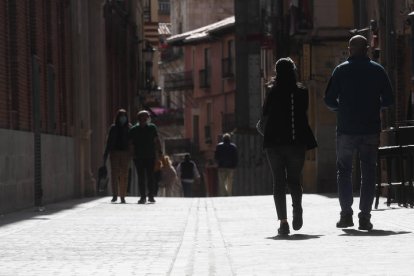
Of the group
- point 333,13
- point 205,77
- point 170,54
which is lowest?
point 333,13

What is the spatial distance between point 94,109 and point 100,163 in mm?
1347

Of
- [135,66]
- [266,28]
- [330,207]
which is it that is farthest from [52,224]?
[135,66]

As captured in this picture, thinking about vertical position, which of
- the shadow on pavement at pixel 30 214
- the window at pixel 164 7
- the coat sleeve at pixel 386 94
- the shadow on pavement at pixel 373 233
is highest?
the window at pixel 164 7

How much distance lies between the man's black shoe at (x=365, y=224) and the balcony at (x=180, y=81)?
74.5 meters

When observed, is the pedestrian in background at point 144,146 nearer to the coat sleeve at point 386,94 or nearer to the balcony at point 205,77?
the coat sleeve at point 386,94

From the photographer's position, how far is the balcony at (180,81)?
88.9 metres

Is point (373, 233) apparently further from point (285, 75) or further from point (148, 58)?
point (148, 58)

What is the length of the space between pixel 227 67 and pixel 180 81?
1182 cm

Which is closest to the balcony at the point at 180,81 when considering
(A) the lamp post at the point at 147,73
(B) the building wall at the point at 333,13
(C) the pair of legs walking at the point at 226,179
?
(A) the lamp post at the point at 147,73

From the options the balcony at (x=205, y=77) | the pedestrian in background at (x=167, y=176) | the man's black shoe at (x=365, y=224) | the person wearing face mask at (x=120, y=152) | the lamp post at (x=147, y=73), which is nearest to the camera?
the man's black shoe at (x=365, y=224)

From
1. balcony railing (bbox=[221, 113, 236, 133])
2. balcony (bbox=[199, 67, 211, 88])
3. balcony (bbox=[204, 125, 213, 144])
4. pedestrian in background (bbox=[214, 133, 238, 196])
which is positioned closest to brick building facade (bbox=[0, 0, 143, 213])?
pedestrian in background (bbox=[214, 133, 238, 196])

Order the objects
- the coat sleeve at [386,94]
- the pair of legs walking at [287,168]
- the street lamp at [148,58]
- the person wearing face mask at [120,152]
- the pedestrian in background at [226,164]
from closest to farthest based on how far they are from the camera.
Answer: the pair of legs walking at [287,168] < the coat sleeve at [386,94] < the person wearing face mask at [120,152] < the pedestrian in background at [226,164] < the street lamp at [148,58]

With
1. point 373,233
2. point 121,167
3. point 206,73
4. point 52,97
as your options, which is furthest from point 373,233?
point 206,73

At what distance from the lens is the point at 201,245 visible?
1303cm
